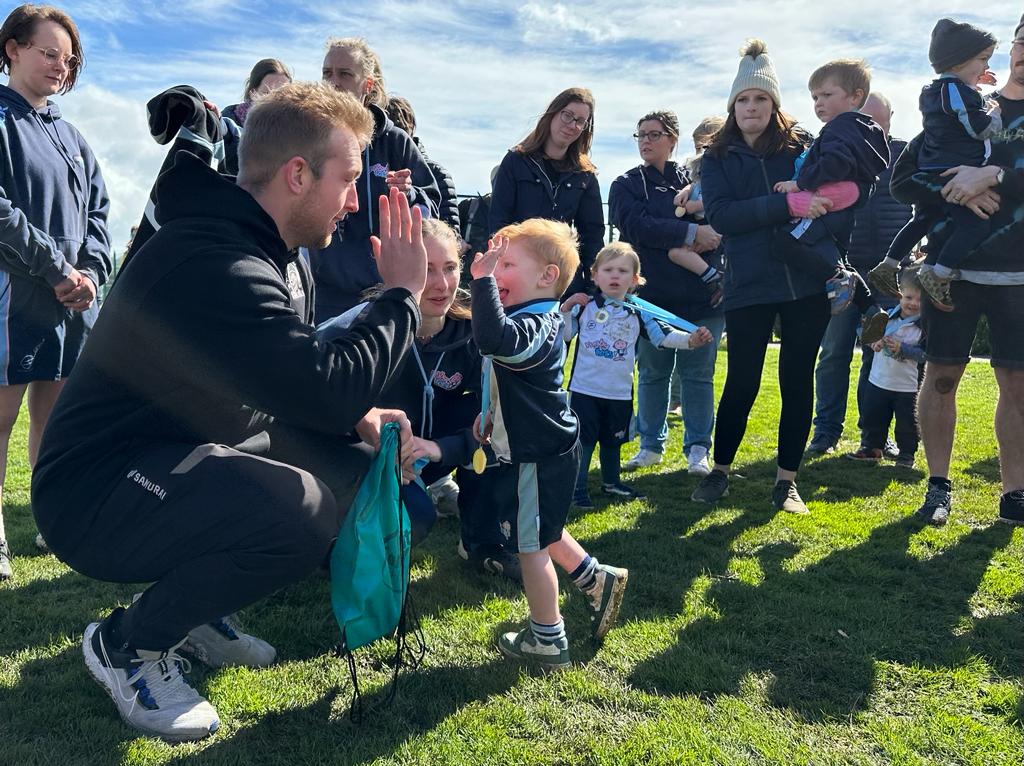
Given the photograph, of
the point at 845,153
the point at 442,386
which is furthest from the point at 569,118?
the point at 442,386

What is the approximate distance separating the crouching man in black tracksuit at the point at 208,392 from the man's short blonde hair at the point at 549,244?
2.03ft

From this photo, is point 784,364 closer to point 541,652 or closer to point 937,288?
point 937,288

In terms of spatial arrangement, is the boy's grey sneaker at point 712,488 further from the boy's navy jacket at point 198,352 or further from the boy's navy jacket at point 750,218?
the boy's navy jacket at point 198,352

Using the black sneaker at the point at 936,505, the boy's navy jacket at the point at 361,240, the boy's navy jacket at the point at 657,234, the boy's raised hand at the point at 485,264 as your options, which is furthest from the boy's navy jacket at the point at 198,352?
the boy's navy jacket at the point at 657,234

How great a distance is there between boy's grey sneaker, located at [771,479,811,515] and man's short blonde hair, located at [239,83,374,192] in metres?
3.40

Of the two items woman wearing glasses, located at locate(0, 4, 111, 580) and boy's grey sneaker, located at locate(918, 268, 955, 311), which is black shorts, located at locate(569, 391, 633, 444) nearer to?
boy's grey sneaker, located at locate(918, 268, 955, 311)

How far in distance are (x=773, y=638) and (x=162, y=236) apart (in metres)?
2.48

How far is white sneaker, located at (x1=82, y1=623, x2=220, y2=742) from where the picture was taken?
7.92 feet

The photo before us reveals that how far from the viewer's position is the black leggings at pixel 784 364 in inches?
187

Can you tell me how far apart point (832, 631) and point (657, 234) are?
10.9 ft

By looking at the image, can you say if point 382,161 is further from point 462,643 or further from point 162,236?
point 462,643

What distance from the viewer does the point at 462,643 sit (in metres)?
3.06

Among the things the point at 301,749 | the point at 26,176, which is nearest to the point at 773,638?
the point at 301,749

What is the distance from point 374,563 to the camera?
8.37 ft
